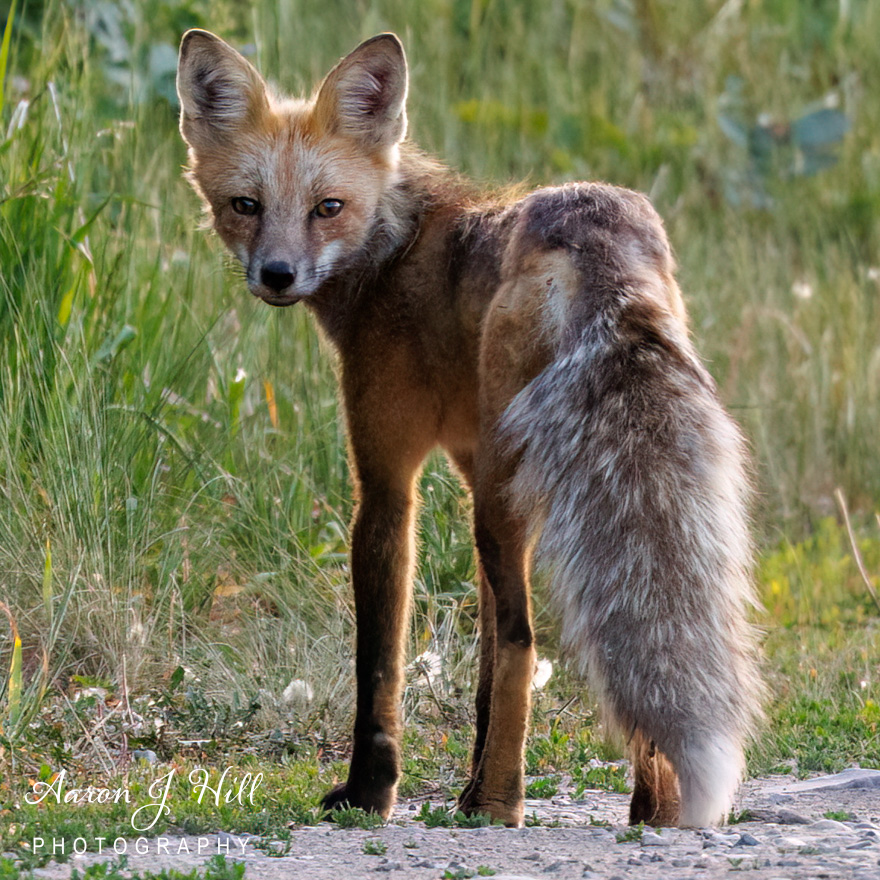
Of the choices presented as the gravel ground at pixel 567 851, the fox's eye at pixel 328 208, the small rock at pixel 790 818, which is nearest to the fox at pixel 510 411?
the fox's eye at pixel 328 208

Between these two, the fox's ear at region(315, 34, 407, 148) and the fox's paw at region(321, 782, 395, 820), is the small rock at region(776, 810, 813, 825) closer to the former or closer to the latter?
the fox's paw at region(321, 782, 395, 820)

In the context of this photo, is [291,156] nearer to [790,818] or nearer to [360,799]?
[360,799]

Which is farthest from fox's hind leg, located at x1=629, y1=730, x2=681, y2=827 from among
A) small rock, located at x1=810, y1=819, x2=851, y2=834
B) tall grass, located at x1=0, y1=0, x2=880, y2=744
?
tall grass, located at x1=0, y1=0, x2=880, y2=744

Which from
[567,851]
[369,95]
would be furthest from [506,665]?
[369,95]

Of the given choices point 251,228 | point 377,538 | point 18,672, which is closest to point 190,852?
point 18,672

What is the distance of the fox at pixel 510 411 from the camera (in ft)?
9.83

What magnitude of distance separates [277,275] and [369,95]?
802mm

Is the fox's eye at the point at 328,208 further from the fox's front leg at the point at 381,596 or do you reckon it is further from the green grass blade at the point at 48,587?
the green grass blade at the point at 48,587

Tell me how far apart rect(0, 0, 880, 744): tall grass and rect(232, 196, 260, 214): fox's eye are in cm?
99

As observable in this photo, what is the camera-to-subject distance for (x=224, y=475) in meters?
4.94

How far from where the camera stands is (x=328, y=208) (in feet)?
12.9

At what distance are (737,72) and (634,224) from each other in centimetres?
847

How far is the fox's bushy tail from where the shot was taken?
2908mm

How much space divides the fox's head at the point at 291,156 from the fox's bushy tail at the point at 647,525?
3.29 ft
